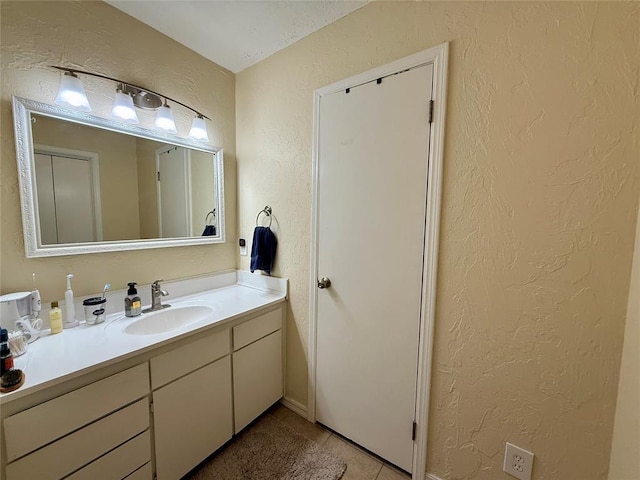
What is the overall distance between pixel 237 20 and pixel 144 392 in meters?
1.98

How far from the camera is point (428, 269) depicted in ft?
3.92

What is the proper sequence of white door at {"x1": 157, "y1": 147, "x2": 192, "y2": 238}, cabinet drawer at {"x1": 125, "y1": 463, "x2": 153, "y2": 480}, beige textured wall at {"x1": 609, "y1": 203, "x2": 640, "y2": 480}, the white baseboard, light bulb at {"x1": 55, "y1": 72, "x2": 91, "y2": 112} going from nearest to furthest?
beige textured wall at {"x1": 609, "y1": 203, "x2": 640, "y2": 480} → cabinet drawer at {"x1": 125, "y1": 463, "x2": 153, "y2": 480} → light bulb at {"x1": 55, "y1": 72, "x2": 91, "y2": 112} → white door at {"x1": 157, "y1": 147, "x2": 192, "y2": 238} → the white baseboard

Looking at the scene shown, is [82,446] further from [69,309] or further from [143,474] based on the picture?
[69,309]

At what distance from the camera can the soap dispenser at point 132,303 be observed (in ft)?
4.52

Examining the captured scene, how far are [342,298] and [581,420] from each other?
3.46 ft

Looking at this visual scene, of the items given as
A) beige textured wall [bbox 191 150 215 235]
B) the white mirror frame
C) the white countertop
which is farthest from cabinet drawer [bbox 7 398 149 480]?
beige textured wall [bbox 191 150 215 235]

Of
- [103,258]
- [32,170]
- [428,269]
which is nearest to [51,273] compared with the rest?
[103,258]

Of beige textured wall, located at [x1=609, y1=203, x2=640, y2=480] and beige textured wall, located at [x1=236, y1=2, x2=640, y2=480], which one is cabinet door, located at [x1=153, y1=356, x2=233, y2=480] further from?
beige textured wall, located at [x1=609, y1=203, x2=640, y2=480]

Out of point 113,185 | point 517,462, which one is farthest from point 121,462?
point 517,462

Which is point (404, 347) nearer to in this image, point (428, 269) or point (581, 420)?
point (428, 269)

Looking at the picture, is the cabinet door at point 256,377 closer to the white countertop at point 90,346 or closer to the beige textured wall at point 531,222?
the white countertop at point 90,346

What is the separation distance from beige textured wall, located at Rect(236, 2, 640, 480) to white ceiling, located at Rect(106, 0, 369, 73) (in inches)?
10.9

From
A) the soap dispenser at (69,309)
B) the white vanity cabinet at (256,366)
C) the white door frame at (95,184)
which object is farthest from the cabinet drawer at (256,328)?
the white door frame at (95,184)

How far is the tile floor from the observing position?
1335mm
